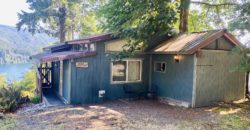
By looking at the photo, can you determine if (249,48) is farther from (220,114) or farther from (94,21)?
(94,21)

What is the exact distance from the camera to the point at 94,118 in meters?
7.98

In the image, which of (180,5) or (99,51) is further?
(180,5)

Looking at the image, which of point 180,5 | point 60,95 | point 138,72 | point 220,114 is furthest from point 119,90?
point 180,5

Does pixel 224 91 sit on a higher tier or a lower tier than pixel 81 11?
lower

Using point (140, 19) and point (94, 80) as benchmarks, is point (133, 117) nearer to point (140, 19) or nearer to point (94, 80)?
point (94, 80)

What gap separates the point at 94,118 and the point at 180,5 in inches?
304

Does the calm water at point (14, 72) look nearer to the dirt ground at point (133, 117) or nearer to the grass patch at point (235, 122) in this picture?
the dirt ground at point (133, 117)

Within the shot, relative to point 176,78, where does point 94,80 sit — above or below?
below

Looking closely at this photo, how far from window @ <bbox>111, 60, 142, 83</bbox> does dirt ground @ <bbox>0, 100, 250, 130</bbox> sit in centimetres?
140

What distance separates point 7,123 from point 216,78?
8.26m

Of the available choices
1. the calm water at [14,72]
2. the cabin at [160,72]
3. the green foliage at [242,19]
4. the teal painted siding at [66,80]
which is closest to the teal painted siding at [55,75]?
the cabin at [160,72]

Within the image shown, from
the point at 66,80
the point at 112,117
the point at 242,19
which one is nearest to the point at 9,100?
the point at 66,80

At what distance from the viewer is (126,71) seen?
11359 mm

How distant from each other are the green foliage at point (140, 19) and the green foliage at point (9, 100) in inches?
205
